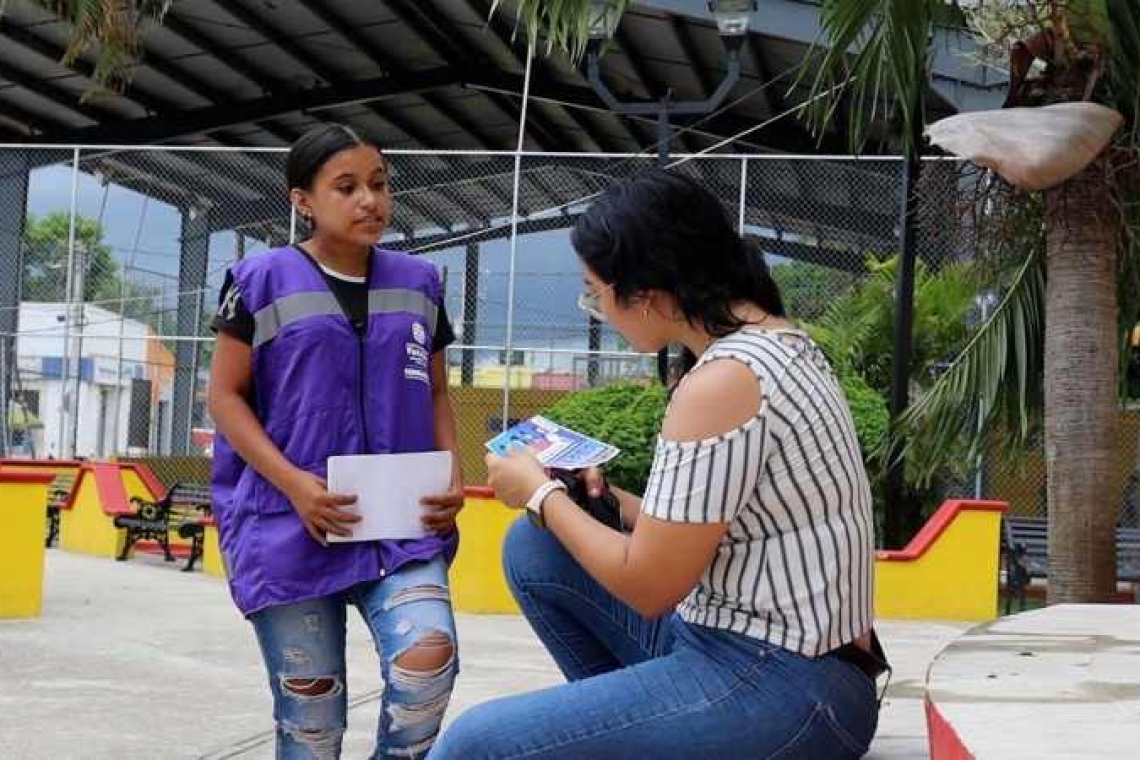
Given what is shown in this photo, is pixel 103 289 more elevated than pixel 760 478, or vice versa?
pixel 103 289

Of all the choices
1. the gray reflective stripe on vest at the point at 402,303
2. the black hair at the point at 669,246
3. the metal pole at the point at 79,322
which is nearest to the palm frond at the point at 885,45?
the gray reflective stripe on vest at the point at 402,303

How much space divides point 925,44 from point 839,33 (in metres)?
0.41

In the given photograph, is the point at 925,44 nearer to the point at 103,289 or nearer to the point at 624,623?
the point at 624,623

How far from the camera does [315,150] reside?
3150mm

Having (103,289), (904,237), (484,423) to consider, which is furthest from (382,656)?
(103,289)

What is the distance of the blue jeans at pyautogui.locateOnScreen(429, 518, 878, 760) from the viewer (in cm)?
203

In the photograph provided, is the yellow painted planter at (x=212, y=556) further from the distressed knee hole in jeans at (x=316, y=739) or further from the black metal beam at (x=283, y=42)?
the black metal beam at (x=283, y=42)

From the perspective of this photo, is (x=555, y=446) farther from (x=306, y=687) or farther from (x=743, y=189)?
(x=743, y=189)

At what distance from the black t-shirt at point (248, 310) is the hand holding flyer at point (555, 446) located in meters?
0.68

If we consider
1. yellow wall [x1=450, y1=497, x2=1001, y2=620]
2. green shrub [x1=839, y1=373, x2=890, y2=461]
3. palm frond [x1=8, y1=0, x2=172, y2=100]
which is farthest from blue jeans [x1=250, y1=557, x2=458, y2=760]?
green shrub [x1=839, y1=373, x2=890, y2=461]

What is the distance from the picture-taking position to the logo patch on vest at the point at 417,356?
3150 mm

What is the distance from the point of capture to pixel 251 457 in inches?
118

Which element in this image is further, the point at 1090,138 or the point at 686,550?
the point at 1090,138

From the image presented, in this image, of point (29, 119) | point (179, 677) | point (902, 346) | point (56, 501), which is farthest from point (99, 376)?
point (179, 677)
